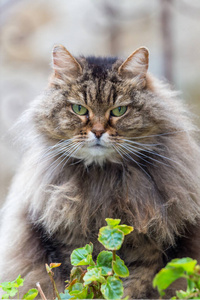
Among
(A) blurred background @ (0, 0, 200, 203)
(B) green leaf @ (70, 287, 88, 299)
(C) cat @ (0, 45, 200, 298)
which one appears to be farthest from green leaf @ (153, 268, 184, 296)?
(A) blurred background @ (0, 0, 200, 203)

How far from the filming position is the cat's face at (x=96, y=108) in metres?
1.68

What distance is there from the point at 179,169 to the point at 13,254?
2.96 ft

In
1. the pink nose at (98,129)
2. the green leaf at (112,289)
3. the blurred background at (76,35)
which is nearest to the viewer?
the green leaf at (112,289)

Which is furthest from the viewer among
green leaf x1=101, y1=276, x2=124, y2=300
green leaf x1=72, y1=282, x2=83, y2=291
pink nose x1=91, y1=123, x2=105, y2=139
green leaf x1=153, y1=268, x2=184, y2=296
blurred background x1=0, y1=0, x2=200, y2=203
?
blurred background x1=0, y1=0, x2=200, y2=203

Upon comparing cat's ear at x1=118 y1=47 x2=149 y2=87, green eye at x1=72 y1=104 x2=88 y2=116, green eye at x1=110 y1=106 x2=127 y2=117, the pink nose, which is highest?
cat's ear at x1=118 y1=47 x2=149 y2=87

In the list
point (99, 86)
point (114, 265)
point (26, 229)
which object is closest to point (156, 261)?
point (114, 265)

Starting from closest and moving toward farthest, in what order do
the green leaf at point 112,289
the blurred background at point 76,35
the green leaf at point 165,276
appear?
the green leaf at point 165,276 → the green leaf at point 112,289 → the blurred background at point 76,35

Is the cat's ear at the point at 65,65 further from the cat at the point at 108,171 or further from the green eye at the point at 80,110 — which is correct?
the green eye at the point at 80,110

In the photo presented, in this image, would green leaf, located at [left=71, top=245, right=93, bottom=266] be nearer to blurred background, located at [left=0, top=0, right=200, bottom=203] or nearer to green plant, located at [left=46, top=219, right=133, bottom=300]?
green plant, located at [left=46, top=219, right=133, bottom=300]

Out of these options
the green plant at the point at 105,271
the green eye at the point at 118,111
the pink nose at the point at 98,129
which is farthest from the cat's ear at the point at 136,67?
the green plant at the point at 105,271

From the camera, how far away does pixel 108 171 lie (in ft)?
5.93

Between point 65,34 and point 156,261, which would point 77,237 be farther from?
point 65,34

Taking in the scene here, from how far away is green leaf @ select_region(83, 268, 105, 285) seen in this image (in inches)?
47.5

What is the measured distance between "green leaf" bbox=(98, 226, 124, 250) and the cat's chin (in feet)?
1.64
